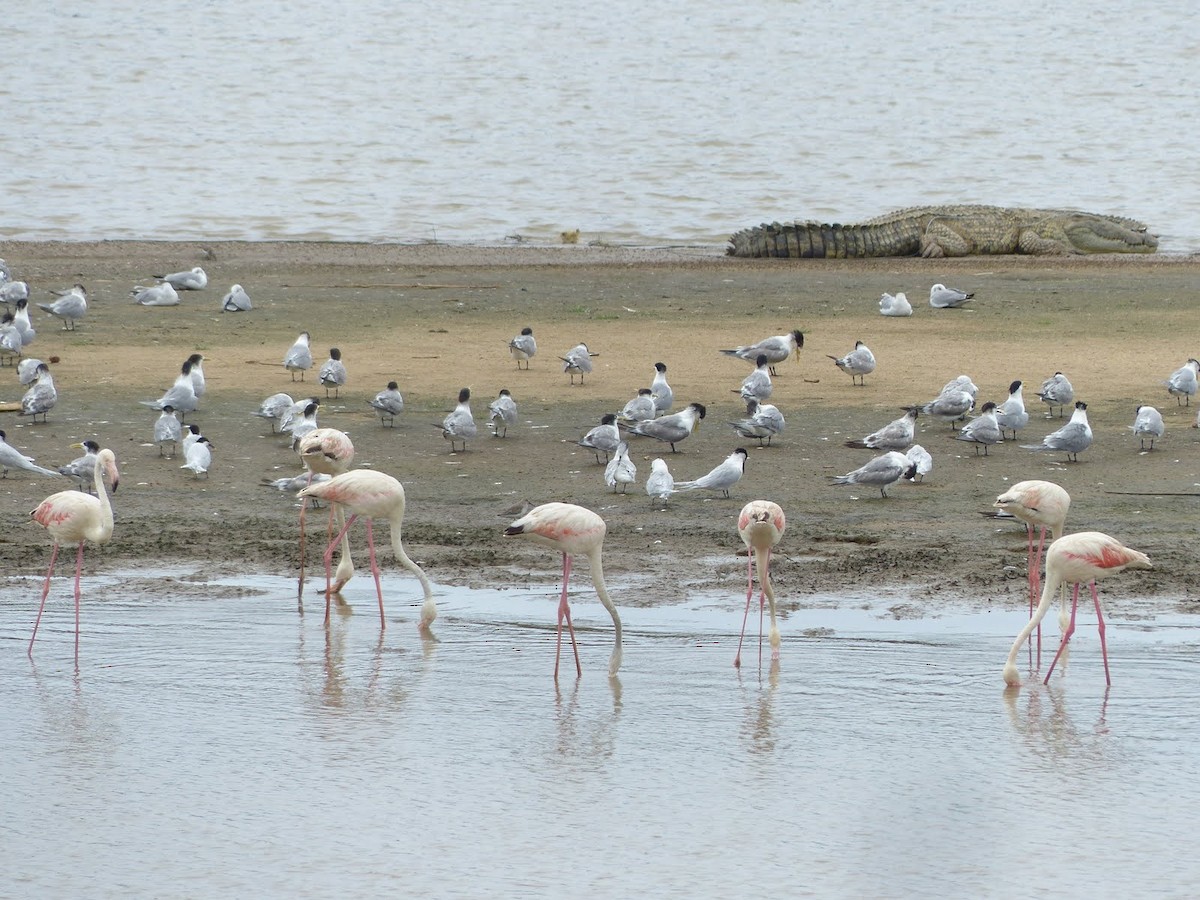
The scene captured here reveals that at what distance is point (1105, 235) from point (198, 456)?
20.4 m

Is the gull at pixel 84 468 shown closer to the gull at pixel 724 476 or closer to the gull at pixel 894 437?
the gull at pixel 724 476

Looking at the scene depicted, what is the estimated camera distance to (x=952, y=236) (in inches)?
1150

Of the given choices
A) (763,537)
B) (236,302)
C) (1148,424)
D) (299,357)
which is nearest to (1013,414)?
(1148,424)

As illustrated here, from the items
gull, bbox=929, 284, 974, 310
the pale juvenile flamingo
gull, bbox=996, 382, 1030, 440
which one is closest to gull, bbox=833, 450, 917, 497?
gull, bbox=996, 382, 1030, 440

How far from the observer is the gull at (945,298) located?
69.6 feet

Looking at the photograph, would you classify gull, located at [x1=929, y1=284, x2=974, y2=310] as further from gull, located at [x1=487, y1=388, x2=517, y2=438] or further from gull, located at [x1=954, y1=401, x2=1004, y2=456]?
gull, located at [x1=487, y1=388, x2=517, y2=438]

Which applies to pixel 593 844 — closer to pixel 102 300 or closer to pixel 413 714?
pixel 413 714

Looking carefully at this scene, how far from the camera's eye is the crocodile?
27.8m

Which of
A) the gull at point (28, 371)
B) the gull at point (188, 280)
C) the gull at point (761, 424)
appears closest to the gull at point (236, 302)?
the gull at point (188, 280)

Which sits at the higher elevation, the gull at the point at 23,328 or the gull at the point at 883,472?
the gull at the point at 23,328

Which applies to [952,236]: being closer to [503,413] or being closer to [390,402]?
[503,413]

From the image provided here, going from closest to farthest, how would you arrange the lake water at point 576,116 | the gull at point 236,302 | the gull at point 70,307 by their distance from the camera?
the gull at point 70,307
the gull at point 236,302
the lake water at point 576,116

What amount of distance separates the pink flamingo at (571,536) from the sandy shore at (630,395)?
1.19m

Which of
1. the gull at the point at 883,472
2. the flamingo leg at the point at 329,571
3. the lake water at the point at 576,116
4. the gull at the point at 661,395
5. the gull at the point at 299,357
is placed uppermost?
the lake water at the point at 576,116
